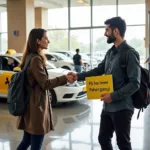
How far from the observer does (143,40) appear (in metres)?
16.1

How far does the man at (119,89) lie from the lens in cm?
239

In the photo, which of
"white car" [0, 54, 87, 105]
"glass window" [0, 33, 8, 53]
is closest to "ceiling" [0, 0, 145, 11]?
"glass window" [0, 33, 8, 53]

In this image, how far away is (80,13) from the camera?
17672 millimetres

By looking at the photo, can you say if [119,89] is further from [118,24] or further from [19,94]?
[19,94]

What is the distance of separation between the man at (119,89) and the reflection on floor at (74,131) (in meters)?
1.50

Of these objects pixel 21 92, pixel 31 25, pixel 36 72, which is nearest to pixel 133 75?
pixel 36 72

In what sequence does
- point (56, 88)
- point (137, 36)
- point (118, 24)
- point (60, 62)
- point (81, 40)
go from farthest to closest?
point (81, 40), point (137, 36), point (60, 62), point (56, 88), point (118, 24)

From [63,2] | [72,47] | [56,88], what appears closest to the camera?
[56,88]

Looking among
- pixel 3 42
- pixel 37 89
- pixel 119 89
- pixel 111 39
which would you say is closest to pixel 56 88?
pixel 37 89

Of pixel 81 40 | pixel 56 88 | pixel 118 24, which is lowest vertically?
pixel 56 88

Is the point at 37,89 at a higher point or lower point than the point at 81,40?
lower

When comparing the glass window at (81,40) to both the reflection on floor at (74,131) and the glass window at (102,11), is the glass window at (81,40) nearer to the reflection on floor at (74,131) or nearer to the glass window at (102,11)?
the glass window at (102,11)

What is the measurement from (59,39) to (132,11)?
204 inches

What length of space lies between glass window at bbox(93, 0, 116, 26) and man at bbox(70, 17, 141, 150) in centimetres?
1458
